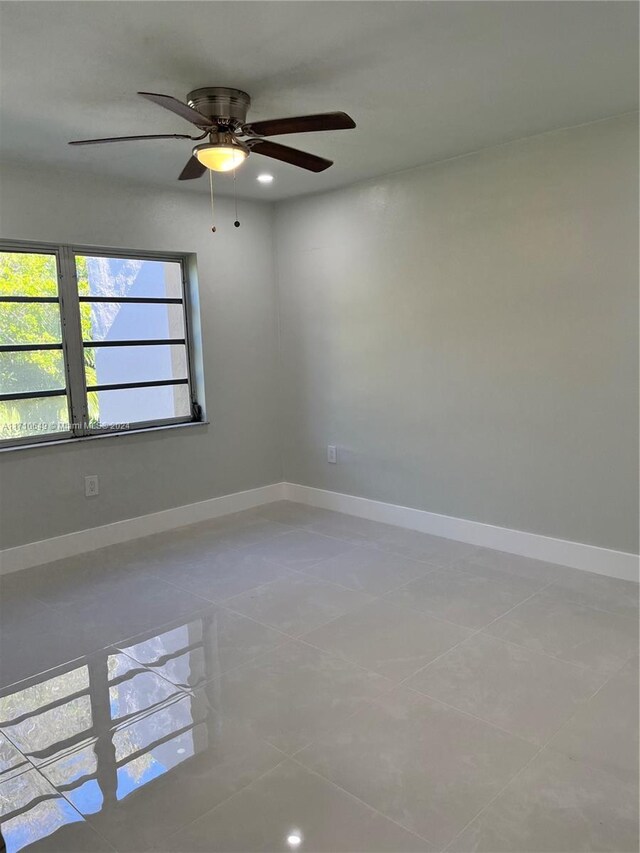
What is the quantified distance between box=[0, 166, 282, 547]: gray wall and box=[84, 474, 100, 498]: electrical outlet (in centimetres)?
4

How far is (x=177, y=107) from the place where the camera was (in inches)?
83.8

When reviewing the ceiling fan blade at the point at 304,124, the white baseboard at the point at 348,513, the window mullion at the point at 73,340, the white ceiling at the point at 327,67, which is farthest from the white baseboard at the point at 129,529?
the ceiling fan blade at the point at 304,124

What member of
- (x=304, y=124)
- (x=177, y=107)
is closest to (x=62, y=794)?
(x=177, y=107)

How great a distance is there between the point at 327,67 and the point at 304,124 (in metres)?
0.28

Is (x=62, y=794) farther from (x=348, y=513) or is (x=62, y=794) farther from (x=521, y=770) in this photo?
(x=348, y=513)

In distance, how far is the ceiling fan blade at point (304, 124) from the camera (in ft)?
7.36

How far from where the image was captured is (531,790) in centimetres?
179

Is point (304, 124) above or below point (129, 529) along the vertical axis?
above

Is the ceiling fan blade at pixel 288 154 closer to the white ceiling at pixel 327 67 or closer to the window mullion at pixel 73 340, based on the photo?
the white ceiling at pixel 327 67

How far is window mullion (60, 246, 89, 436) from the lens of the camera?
3.81 metres

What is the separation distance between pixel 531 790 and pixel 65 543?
10.0 ft

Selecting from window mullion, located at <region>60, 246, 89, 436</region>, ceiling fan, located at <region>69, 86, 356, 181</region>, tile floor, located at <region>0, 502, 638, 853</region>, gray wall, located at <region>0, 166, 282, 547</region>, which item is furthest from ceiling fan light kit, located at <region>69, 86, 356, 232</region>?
tile floor, located at <region>0, 502, 638, 853</region>

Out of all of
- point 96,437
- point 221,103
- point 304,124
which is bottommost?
point 96,437

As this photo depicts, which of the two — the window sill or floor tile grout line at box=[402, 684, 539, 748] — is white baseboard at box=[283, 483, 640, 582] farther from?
floor tile grout line at box=[402, 684, 539, 748]
